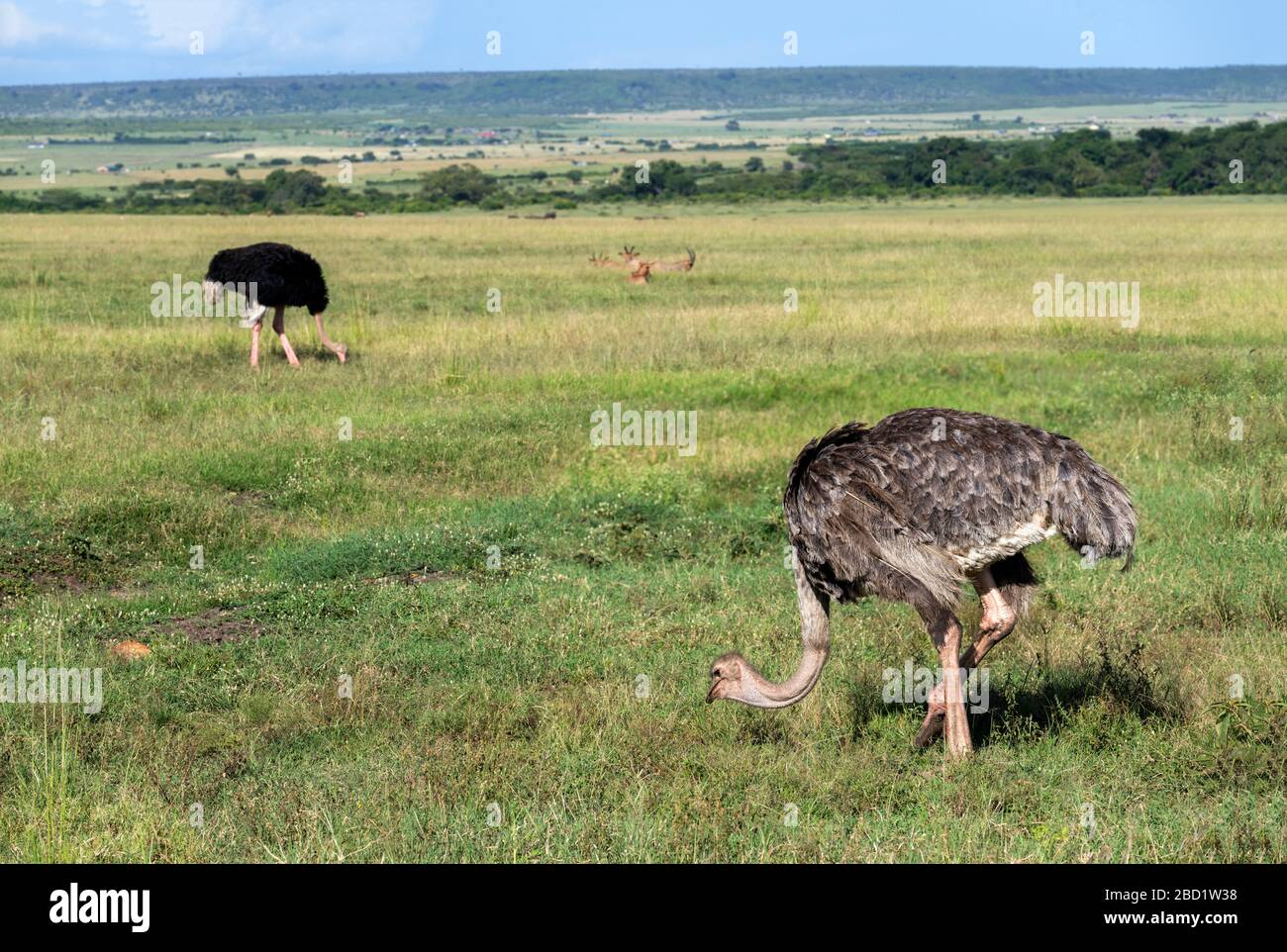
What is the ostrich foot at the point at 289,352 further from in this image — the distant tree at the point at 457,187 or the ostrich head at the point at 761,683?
the distant tree at the point at 457,187

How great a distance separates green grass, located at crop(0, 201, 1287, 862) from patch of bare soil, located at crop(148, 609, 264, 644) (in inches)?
Result: 2.9

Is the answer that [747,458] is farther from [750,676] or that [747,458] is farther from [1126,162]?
[1126,162]

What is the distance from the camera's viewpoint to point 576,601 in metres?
9.62

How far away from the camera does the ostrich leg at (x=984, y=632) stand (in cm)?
696

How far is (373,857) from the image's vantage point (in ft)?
18.7

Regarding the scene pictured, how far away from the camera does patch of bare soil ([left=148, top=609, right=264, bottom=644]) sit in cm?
913

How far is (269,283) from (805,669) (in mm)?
13426

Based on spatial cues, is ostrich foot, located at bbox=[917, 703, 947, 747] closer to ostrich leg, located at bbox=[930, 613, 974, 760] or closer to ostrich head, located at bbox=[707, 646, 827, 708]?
ostrich leg, located at bbox=[930, 613, 974, 760]

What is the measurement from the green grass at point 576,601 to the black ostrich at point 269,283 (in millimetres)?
640

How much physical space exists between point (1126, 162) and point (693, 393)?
71346 mm

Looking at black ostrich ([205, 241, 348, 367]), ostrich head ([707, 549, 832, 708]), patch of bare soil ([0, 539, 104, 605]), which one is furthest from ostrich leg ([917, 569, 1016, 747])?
black ostrich ([205, 241, 348, 367])

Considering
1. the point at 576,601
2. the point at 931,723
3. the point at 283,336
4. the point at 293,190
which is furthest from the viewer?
Answer: the point at 293,190

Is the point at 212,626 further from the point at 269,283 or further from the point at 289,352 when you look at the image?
the point at 269,283

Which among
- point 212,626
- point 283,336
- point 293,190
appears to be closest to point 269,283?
point 283,336
